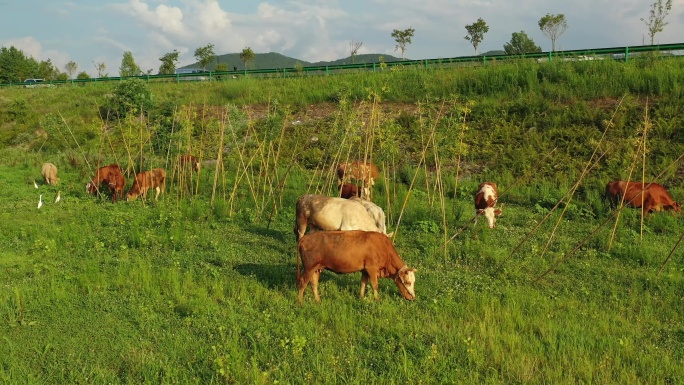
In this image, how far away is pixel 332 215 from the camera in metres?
10.1

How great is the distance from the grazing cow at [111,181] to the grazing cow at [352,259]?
11.0 metres

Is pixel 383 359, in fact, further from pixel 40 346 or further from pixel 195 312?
pixel 40 346

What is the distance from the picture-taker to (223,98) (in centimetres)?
3055

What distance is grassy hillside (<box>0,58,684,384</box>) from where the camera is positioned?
231 inches

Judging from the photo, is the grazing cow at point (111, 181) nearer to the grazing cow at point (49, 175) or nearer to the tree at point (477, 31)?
the grazing cow at point (49, 175)

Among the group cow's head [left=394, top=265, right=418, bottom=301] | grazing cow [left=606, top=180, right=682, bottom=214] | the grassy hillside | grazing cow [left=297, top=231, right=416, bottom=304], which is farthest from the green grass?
grazing cow [left=606, top=180, right=682, bottom=214]

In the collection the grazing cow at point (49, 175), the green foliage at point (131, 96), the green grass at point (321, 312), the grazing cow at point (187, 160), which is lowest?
the green grass at point (321, 312)

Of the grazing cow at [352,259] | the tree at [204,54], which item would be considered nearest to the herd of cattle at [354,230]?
the grazing cow at [352,259]

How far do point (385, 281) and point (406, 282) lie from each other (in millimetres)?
1075

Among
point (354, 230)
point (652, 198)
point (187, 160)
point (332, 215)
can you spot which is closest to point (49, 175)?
point (187, 160)

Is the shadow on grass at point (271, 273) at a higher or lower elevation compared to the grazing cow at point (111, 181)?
lower

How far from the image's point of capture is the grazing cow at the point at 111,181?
55.2 ft

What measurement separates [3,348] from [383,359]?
4.39m

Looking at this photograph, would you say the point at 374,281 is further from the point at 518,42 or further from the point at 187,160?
the point at 518,42
